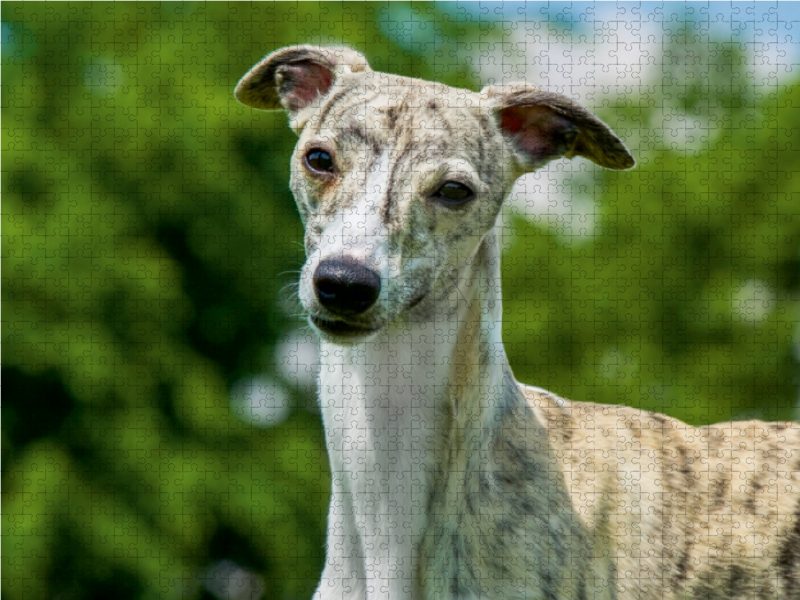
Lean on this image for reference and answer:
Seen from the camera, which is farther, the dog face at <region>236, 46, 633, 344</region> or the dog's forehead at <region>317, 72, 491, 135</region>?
the dog's forehead at <region>317, 72, 491, 135</region>

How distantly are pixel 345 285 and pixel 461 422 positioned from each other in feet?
3.87

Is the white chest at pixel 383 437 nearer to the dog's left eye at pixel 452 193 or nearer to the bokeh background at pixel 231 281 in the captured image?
the dog's left eye at pixel 452 193

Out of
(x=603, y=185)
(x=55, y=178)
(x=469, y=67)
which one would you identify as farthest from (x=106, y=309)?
(x=603, y=185)

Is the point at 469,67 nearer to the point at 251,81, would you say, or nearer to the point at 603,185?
the point at 603,185

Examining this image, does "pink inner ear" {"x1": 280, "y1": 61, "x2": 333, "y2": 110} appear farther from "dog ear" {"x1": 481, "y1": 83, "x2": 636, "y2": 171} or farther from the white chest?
the white chest

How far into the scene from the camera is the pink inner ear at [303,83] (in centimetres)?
782

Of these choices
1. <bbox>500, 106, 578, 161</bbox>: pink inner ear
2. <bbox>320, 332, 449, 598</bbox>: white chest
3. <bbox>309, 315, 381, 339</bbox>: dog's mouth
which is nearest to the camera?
<bbox>309, 315, 381, 339</bbox>: dog's mouth

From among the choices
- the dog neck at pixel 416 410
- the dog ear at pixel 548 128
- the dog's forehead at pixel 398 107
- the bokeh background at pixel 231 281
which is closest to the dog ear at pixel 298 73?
the dog's forehead at pixel 398 107

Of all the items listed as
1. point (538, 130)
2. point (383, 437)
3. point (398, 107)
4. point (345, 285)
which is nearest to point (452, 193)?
point (398, 107)

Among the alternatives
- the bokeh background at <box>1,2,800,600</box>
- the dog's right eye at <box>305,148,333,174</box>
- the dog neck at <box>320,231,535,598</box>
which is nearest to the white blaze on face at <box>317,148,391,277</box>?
the dog's right eye at <box>305,148,333,174</box>

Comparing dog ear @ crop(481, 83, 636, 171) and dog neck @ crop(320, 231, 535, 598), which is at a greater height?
dog ear @ crop(481, 83, 636, 171)

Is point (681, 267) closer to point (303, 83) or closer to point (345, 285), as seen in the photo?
point (303, 83)

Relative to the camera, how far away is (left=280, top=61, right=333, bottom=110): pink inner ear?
782cm

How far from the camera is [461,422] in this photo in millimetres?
6988
